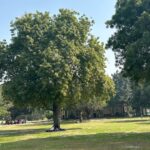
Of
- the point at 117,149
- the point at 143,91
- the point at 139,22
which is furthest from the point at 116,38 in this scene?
the point at 143,91

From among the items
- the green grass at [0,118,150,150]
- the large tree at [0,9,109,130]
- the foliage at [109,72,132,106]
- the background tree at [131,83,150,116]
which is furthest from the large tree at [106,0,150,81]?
the foliage at [109,72,132,106]

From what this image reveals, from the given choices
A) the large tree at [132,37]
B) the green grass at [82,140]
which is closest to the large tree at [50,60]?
the green grass at [82,140]

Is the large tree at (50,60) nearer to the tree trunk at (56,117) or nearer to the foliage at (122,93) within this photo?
the tree trunk at (56,117)

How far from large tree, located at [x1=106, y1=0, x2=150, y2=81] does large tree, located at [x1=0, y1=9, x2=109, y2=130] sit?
46.8 feet

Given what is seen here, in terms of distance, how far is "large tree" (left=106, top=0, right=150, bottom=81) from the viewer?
3478 cm

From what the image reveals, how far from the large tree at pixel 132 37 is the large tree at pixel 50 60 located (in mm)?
14266

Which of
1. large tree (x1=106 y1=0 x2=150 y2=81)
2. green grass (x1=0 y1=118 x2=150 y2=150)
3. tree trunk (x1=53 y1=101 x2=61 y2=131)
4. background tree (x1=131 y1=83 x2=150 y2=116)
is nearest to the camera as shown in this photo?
green grass (x1=0 y1=118 x2=150 y2=150)

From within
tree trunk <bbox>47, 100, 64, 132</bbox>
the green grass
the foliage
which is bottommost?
the green grass

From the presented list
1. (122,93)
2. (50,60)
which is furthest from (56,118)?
(122,93)

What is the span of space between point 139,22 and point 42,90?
2099 centimetres

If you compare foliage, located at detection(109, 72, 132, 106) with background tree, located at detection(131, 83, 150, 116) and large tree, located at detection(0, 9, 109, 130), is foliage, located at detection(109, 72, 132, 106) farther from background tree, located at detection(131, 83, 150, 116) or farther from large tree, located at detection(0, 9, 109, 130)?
large tree, located at detection(0, 9, 109, 130)

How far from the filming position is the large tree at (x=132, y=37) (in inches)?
1369

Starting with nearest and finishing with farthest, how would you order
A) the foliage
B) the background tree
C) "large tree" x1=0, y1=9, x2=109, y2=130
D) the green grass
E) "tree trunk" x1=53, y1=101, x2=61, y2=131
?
the green grass → "large tree" x1=0, y1=9, x2=109, y2=130 → "tree trunk" x1=53, y1=101, x2=61, y2=131 → the background tree → the foliage

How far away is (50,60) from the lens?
53.9 m
